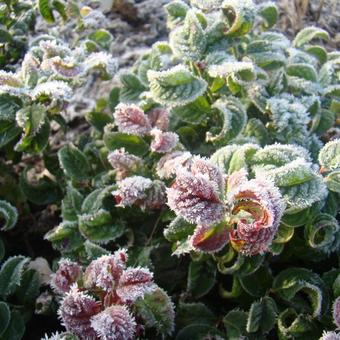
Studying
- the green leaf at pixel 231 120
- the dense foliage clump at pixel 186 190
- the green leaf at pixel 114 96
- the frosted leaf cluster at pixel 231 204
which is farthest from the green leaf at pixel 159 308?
the green leaf at pixel 114 96

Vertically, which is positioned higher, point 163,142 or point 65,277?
point 163,142

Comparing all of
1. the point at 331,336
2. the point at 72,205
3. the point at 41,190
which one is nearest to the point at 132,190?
the point at 72,205

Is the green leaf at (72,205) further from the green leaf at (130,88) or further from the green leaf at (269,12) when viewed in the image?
the green leaf at (269,12)

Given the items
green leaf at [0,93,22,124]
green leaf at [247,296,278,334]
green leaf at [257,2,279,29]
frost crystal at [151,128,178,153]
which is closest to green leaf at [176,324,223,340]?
green leaf at [247,296,278,334]

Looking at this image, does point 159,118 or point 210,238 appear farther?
point 159,118

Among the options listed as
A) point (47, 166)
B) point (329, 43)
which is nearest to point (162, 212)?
point (47, 166)

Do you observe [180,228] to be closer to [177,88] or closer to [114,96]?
[177,88]

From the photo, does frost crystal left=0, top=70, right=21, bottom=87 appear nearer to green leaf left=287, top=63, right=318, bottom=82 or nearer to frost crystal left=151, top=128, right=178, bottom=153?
frost crystal left=151, top=128, right=178, bottom=153
